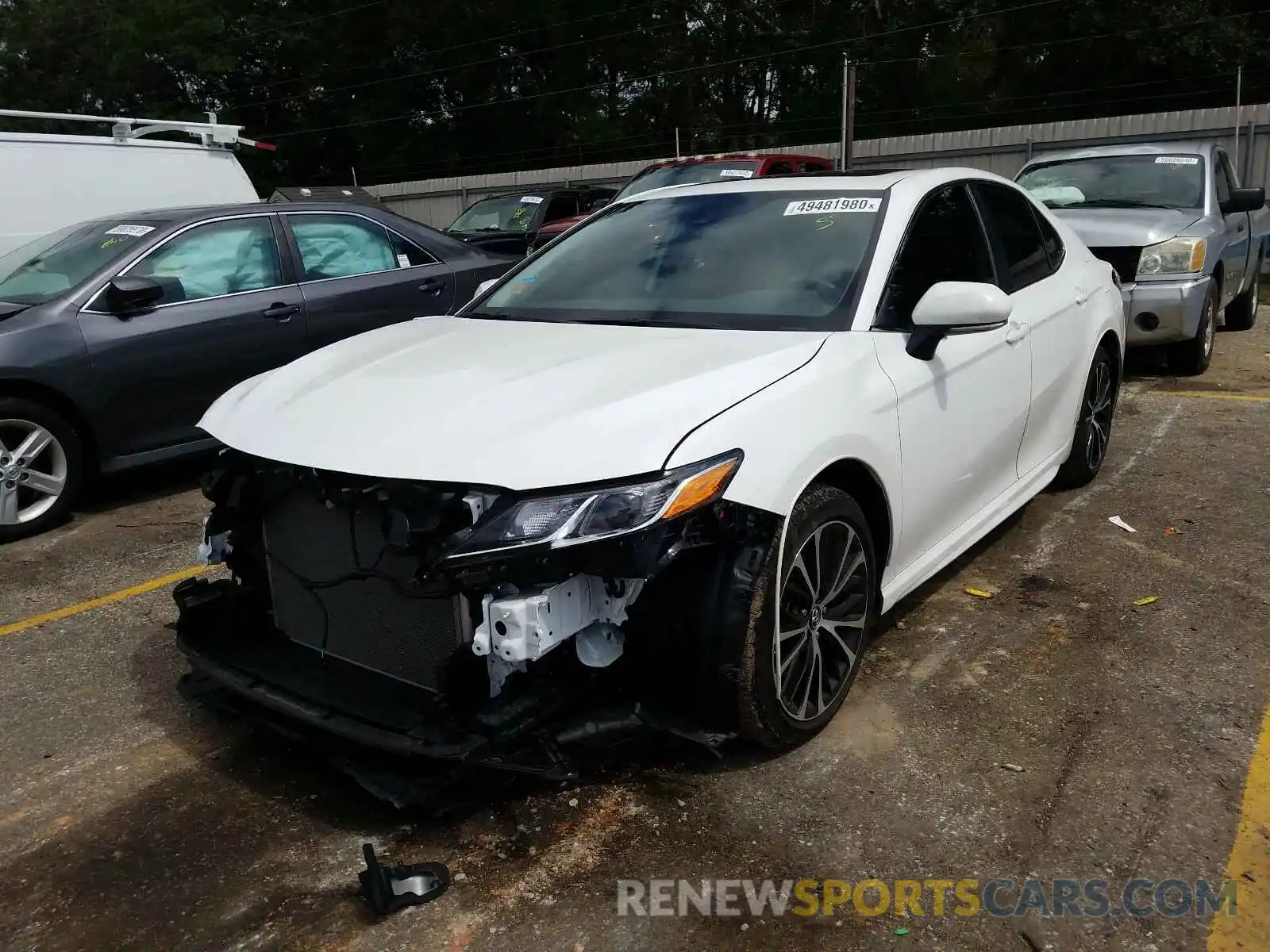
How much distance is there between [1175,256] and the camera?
7.06 meters

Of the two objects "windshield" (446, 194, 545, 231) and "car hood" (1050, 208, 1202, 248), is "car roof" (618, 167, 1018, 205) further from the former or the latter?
"windshield" (446, 194, 545, 231)

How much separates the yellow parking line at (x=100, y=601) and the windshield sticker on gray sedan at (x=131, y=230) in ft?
6.79

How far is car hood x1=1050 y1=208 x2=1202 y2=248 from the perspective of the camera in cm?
711

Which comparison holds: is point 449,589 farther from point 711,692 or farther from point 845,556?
point 845,556

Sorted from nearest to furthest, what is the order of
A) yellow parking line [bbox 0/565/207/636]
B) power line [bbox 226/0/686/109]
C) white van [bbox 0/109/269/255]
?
yellow parking line [bbox 0/565/207/636]
white van [bbox 0/109/269/255]
power line [bbox 226/0/686/109]

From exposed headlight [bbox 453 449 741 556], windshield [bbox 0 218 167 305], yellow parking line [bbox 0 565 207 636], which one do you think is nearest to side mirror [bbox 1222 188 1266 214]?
exposed headlight [bbox 453 449 741 556]

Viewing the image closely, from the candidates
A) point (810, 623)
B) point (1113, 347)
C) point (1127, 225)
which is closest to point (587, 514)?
point (810, 623)

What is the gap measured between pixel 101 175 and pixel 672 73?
31110mm

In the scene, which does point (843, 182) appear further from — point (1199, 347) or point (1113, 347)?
point (1199, 347)

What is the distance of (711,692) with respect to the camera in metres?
2.60

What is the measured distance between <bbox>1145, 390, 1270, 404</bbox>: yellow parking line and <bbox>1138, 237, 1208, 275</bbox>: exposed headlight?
0.80 m

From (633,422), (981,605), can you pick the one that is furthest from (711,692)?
(981,605)

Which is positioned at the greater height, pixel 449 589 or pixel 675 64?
pixel 675 64

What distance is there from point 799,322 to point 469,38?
40.0 meters
